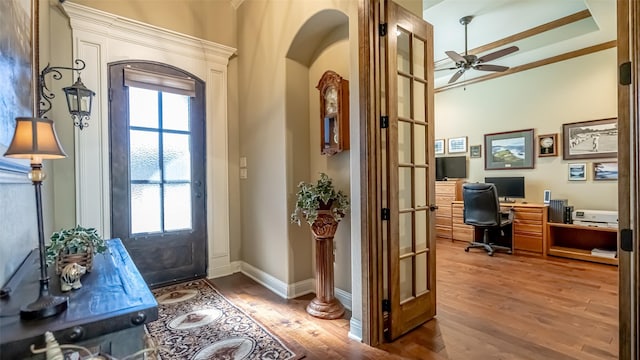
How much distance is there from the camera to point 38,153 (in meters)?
1.04

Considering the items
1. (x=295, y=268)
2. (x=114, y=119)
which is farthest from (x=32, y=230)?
(x=295, y=268)

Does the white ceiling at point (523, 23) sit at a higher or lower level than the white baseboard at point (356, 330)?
higher

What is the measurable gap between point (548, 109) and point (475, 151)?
4.34 feet

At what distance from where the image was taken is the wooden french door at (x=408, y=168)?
219 cm

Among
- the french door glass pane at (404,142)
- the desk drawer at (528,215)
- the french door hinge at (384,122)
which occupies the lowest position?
the desk drawer at (528,215)

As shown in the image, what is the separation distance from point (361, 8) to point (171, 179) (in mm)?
2584

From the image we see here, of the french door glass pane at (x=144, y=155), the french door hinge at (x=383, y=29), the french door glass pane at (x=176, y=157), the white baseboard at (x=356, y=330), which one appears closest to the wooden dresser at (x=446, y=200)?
the white baseboard at (x=356, y=330)

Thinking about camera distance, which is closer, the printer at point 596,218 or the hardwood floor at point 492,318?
the hardwood floor at point 492,318

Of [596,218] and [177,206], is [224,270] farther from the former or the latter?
[596,218]

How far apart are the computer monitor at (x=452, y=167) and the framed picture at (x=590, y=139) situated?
1.59m

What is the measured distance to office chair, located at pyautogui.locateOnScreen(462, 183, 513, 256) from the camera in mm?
4539

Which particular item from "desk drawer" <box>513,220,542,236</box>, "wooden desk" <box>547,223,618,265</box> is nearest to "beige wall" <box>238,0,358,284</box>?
"desk drawer" <box>513,220,542,236</box>

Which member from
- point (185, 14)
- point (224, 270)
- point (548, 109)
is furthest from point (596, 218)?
point (185, 14)

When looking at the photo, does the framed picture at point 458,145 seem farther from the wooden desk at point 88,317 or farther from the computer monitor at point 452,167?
the wooden desk at point 88,317
